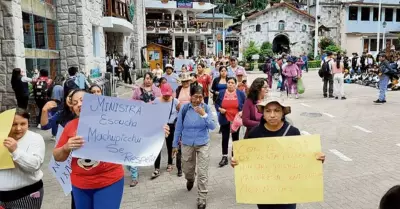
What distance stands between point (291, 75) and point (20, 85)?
31.3ft

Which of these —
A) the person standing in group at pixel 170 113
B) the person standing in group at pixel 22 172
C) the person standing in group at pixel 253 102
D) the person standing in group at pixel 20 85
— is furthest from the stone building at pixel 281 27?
the person standing in group at pixel 22 172

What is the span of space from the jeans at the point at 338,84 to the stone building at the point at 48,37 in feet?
30.0

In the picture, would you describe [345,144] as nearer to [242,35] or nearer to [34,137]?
[34,137]

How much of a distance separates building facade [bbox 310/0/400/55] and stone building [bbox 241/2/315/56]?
2061mm

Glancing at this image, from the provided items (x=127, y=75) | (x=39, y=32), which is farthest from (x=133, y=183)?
(x=127, y=75)

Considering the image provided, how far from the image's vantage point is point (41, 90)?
395 inches

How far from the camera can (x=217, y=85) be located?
864cm

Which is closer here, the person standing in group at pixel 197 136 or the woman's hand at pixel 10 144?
the woman's hand at pixel 10 144

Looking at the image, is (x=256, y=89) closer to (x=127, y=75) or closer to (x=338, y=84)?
(x=338, y=84)

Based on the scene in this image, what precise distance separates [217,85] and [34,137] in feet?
18.9

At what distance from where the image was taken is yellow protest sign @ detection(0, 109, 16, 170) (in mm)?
2928

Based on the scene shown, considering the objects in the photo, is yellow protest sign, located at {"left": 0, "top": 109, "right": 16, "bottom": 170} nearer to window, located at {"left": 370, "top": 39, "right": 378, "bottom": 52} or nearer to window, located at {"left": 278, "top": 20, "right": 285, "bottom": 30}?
window, located at {"left": 278, "top": 20, "right": 285, "bottom": 30}

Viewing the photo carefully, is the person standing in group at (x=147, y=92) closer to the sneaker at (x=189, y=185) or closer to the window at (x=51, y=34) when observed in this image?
the sneaker at (x=189, y=185)

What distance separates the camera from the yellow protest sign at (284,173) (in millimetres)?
3068
